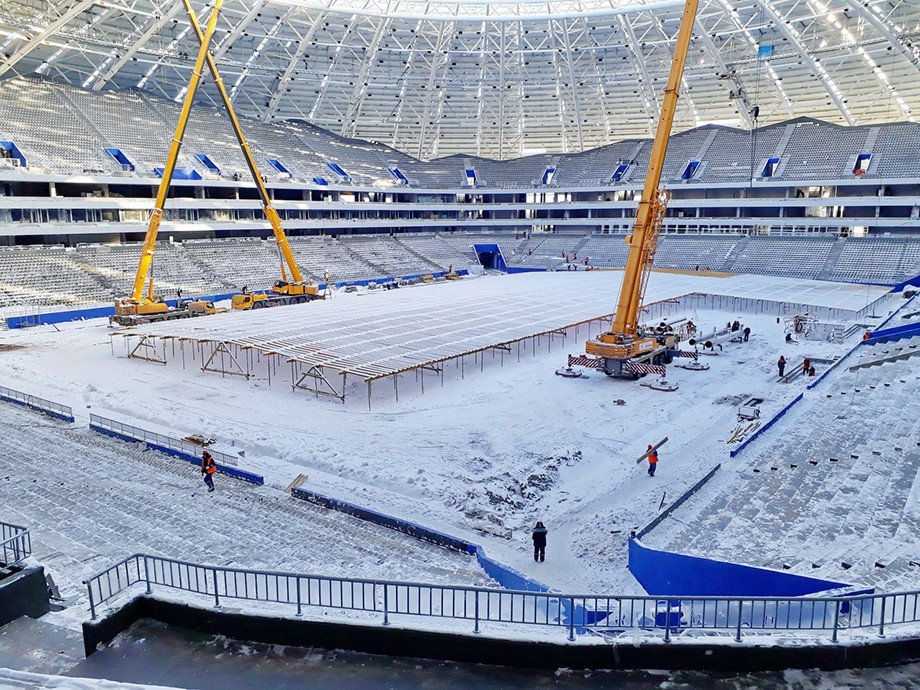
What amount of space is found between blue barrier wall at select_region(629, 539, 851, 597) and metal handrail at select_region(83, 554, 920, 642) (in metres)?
0.33

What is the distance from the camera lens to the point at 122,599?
7.48 meters

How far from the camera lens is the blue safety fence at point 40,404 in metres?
20.9

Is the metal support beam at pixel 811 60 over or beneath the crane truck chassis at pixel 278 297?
over

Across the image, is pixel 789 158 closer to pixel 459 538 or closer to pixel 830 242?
pixel 830 242

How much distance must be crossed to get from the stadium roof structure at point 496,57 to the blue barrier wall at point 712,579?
50.5 meters

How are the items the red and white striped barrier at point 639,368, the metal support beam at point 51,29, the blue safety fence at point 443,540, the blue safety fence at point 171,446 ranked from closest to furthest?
the blue safety fence at point 443,540 < the blue safety fence at point 171,446 < the red and white striped barrier at point 639,368 < the metal support beam at point 51,29

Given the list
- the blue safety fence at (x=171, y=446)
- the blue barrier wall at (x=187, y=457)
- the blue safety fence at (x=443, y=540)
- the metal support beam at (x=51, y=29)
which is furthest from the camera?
the metal support beam at (x=51, y=29)

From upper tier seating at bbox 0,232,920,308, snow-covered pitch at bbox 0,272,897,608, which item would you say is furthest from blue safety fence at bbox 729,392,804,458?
upper tier seating at bbox 0,232,920,308

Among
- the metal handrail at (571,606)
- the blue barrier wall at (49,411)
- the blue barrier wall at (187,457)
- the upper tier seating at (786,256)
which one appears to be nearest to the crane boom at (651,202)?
the blue barrier wall at (187,457)

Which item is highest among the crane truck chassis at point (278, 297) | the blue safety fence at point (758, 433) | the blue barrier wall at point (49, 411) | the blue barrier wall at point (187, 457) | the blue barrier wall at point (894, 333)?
the crane truck chassis at point (278, 297)

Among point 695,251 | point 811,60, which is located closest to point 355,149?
point 695,251

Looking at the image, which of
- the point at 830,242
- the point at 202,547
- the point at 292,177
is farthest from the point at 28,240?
the point at 830,242

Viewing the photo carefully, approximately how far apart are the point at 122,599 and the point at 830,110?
7893 cm

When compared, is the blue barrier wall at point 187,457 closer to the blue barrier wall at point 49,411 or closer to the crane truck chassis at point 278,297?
the blue barrier wall at point 49,411
